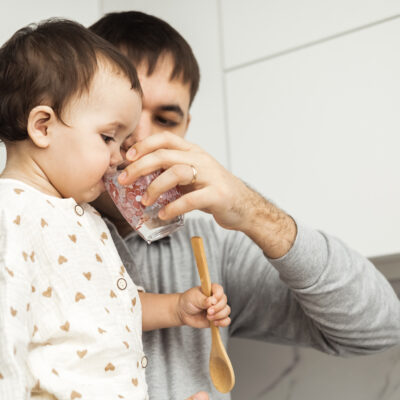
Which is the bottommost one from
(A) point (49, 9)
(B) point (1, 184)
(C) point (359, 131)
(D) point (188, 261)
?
(D) point (188, 261)

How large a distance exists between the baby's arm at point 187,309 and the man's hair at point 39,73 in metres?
0.39

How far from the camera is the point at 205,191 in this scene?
0.96 m

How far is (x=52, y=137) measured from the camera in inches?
34.5

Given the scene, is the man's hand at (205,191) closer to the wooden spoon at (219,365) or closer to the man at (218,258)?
the man at (218,258)

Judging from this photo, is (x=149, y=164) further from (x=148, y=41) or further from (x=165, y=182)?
(x=148, y=41)

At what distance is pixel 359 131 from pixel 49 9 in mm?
914

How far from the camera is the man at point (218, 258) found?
98 cm

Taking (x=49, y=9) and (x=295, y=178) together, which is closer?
(x=295, y=178)

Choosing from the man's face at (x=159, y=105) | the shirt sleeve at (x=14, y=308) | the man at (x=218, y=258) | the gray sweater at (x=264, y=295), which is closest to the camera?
the shirt sleeve at (x=14, y=308)

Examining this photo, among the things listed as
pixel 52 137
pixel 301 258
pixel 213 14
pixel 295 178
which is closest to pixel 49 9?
pixel 213 14

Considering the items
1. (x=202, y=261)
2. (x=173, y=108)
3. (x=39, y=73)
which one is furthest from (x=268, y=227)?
(x=39, y=73)

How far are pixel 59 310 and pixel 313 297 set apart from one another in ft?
1.76

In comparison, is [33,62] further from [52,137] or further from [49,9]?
[49,9]

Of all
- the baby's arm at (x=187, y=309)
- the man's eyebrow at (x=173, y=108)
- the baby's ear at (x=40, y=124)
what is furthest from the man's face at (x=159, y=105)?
the baby's ear at (x=40, y=124)
